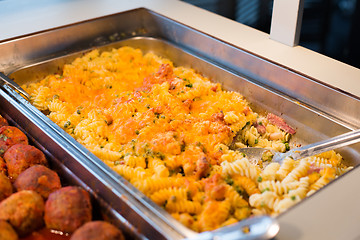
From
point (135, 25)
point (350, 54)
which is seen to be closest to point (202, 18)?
point (135, 25)

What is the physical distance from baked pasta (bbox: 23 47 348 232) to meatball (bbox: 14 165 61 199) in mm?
287

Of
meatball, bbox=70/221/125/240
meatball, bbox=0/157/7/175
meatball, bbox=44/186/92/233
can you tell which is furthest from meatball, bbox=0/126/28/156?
meatball, bbox=70/221/125/240

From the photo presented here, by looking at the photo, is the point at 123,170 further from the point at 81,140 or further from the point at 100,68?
the point at 100,68

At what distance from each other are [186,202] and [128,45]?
2065 millimetres

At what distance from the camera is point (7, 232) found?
166 cm

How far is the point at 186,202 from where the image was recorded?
1826mm

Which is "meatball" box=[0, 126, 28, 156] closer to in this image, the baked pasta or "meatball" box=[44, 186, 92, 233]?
the baked pasta

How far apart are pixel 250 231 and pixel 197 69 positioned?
6.36 feet

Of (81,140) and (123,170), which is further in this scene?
(81,140)

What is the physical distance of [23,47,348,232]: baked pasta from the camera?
1.86 metres

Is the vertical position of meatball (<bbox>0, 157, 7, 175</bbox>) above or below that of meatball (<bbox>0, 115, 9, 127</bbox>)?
below

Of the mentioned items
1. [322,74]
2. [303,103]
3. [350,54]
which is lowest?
[350,54]

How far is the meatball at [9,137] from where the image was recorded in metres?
2.23

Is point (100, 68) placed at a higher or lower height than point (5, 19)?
lower
